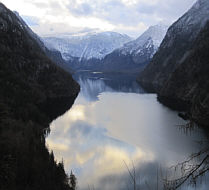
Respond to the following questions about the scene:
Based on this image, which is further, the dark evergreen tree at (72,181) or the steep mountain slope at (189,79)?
Answer: the steep mountain slope at (189,79)

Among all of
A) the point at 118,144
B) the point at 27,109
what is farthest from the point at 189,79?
the point at 118,144

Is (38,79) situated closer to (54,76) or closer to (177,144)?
(54,76)

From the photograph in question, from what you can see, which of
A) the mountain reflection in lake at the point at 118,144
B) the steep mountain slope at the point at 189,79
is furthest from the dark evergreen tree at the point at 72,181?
the steep mountain slope at the point at 189,79

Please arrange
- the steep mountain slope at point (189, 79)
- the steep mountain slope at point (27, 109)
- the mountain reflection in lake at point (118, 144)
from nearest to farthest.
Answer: the steep mountain slope at point (27, 109) → the mountain reflection in lake at point (118, 144) → the steep mountain slope at point (189, 79)

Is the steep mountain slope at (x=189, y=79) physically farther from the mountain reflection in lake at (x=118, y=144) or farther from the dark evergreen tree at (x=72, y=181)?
the dark evergreen tree at (x=72, y=181)

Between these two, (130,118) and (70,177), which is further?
(130,118)

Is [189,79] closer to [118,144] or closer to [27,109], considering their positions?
[27,109]

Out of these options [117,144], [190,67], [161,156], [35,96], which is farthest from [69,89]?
[161,156]
